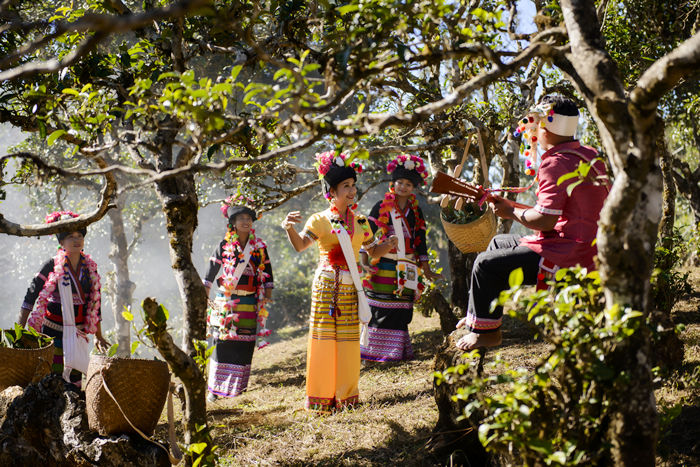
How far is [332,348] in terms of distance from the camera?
5.67m

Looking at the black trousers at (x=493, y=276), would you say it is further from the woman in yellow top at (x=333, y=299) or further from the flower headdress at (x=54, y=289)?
the flower headdress at (x=54, y=289)

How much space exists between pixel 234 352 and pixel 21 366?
340cm

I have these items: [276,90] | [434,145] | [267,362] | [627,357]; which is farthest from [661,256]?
[267,362]

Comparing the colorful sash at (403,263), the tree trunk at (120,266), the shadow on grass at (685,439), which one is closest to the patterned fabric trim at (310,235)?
the colorful sash at (403,263)

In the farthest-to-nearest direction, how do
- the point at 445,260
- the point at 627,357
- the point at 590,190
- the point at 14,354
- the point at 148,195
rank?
the point at 445,260 → the point at 148,195 → the point at 14,354 → the point at 590,190 → the point at 627,357

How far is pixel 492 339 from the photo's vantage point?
3.89m

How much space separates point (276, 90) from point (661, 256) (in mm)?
5105

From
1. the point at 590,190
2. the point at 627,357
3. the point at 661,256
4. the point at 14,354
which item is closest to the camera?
the point at 627,357

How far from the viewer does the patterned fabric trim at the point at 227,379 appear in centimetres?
737

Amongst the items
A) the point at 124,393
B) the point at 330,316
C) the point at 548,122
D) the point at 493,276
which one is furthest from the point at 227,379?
the point at 548,122

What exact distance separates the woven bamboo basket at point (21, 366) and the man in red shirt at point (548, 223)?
282 cm

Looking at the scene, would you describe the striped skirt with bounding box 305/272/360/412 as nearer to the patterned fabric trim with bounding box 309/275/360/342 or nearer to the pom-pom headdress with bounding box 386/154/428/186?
the patterned fabric trim with bounding box 309/275/360/342

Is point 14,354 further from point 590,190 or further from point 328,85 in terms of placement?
point 590,190

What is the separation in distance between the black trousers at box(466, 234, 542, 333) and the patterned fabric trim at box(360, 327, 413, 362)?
3.89 metres
